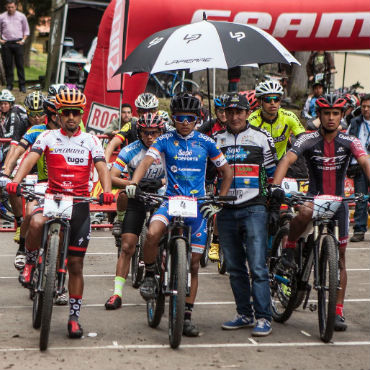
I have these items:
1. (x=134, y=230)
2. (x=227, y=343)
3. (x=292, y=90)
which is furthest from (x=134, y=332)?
(x=292, y=90)

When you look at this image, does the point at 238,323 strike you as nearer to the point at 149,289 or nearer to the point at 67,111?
the point at 149,289

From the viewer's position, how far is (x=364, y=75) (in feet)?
90.4

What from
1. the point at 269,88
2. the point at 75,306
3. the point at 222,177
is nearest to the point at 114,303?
the point at 75,306

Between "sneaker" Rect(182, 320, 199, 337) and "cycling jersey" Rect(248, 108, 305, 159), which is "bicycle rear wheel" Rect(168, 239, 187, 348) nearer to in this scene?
"sneaker" Rect(182, 320, 199, 337)

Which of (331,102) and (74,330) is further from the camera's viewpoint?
(331,102)

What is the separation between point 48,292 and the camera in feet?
22.6

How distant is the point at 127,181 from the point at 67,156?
1.16 metres

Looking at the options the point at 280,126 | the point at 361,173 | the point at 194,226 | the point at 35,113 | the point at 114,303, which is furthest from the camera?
the point at 361,173

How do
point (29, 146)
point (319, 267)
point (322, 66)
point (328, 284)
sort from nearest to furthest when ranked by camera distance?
point (328, 284)
point (319, 267)
point (29, 146)
point (322, 66)

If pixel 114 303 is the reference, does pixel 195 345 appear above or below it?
below

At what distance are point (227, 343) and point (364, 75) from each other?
→ 2157 cm

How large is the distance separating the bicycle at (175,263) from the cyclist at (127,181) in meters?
1.11

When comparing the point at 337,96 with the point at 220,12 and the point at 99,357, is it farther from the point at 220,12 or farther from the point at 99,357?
the point at 220,12

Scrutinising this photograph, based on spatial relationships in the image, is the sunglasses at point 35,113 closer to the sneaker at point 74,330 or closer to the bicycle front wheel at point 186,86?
the sneaker at point 74,330
